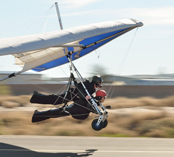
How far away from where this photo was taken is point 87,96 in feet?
37.3

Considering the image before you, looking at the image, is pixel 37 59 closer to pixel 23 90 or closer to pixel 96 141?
pixel 96 141

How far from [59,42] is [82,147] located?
110 inches

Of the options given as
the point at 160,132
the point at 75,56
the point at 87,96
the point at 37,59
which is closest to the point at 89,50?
the point at 75,56

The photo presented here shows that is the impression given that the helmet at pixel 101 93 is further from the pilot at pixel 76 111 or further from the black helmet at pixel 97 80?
the black helmet at pixel 97 80

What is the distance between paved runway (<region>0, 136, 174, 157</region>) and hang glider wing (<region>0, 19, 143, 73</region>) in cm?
242

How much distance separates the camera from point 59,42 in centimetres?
1034

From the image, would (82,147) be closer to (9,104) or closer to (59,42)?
(59,42)

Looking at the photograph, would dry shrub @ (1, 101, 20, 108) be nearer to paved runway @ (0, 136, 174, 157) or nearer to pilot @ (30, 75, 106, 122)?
paved runway @ (0, 136, 174, 157)

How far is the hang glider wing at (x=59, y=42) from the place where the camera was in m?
9.83

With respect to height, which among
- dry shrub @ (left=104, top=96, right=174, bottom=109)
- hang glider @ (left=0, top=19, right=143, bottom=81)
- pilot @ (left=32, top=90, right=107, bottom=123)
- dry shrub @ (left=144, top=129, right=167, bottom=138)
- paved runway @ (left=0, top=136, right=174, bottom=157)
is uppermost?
hang glider @ (left=0, top=19, right=143, bottom=81)

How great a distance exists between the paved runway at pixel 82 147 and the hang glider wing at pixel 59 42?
2419 millimetres

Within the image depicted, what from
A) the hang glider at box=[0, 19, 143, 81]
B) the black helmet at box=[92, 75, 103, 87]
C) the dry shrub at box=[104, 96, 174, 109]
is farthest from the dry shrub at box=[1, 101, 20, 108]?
the black helmet at box=[92, 75, 103, 87]

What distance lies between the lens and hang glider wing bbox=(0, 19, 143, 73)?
9.83 metres

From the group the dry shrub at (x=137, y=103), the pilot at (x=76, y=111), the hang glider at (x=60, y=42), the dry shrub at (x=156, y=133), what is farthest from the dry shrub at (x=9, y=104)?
the pilot at (x=76, y=111)
